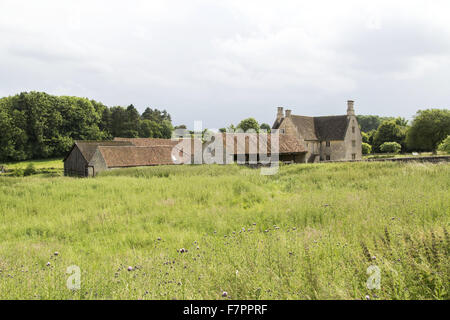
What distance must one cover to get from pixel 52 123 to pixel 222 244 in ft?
243

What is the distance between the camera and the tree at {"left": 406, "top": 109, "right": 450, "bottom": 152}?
172 ft

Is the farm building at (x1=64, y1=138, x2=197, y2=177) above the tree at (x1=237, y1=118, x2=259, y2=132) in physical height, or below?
below

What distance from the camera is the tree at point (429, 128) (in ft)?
172

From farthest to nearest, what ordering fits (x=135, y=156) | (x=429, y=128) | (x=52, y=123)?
(x=52, y=123)
(x=429, y=128)
(x=135, y=156)

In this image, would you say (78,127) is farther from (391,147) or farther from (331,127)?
(391,147)

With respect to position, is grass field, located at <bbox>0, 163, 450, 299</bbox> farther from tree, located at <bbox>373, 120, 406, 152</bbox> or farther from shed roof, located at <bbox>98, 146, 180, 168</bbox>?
tree, located at <bbox>373, 120, 406, 152</bbox>

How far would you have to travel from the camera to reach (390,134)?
64812mm

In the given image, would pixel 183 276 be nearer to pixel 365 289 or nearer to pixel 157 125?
pixel 365 289

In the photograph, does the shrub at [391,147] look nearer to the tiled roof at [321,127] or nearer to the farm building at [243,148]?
the tiled roof at [321,127]

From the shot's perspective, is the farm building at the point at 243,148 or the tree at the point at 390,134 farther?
the tree at the point at 390,134

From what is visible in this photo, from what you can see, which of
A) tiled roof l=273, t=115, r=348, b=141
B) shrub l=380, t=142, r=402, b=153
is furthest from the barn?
shrub l=380, t=142, r=402, b=153

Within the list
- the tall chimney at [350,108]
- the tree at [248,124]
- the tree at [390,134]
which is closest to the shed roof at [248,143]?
the tall chimney at [350,108]

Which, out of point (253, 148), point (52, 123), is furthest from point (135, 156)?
point (52, 123)

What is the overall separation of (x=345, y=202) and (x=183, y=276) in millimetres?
6363
